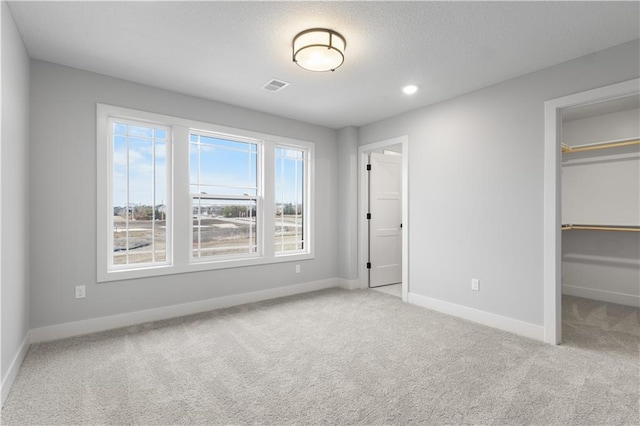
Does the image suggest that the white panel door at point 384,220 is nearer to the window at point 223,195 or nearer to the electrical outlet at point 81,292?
the window at point 223,195

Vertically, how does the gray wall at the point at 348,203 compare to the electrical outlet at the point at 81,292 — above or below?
above

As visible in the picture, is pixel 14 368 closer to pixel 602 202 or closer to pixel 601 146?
pixel 601 146

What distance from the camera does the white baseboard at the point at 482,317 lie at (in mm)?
3021

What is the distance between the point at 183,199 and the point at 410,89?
283 centimetres

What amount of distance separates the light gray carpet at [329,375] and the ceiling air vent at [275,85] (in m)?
2.53

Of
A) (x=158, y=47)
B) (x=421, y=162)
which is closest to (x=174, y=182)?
(x=158, y=47)

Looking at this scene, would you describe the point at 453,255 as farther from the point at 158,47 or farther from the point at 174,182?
the point at 158,47

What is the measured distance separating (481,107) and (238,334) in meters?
3.45

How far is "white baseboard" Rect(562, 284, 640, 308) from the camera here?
4012 mm

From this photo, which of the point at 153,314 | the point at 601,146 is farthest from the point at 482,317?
the point at 153,314

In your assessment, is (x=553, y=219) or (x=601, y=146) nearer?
(x=553, y=219)

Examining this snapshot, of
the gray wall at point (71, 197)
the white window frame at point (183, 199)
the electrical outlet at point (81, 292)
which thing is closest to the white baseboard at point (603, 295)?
the white window frame at point (183, 199)

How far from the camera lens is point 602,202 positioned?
13.9ft

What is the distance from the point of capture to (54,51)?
106 inches
